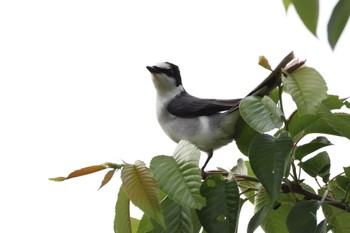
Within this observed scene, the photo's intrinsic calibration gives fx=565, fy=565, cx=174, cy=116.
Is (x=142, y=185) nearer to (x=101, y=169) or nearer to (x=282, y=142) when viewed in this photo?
(x=101, y=169)

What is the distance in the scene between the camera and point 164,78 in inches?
181

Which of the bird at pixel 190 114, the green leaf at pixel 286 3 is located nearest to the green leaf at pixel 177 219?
the green leaf at pixel 286 3

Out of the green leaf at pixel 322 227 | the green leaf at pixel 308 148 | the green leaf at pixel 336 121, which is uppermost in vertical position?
the green leaf at pixel 336 121

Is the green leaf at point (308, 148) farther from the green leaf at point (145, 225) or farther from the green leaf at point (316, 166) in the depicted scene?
the green leaf at point (145, 225)

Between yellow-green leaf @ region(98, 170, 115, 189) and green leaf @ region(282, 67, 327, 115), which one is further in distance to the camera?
yellow-green leaf @ region(98, 170, 115, 189)

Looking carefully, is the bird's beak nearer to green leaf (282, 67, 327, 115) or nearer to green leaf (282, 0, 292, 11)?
green leaf (282, 67, 327, 115)

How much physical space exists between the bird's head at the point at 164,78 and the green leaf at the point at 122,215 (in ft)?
8.88

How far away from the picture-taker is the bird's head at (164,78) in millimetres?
4570

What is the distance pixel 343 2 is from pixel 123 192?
1165 mm

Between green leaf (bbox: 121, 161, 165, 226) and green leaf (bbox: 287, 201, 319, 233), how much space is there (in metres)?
0.41

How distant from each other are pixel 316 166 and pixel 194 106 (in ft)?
6.73

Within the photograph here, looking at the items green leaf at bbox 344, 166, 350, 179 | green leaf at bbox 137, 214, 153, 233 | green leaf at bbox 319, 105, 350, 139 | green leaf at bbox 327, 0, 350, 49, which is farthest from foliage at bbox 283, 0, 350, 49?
green leaf at bbox 137, 214, 153, 233

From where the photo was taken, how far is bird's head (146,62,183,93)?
4570mm

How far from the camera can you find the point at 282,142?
5.74ft
